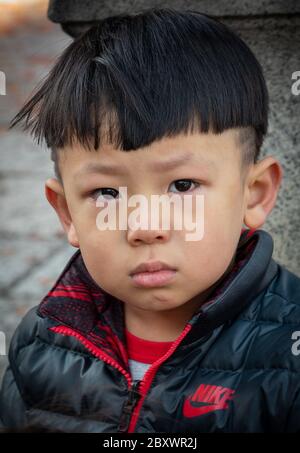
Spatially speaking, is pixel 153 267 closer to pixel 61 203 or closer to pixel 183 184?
pixel 183 184

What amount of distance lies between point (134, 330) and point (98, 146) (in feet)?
1.71

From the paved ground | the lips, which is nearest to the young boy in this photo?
the lips

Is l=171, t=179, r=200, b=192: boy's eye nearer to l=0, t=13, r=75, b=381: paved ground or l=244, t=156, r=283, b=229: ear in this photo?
l=244, t=156, r=283, b=229: ear

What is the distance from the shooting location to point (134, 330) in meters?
1.93

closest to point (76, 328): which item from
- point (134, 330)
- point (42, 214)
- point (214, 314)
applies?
point (134, 330)

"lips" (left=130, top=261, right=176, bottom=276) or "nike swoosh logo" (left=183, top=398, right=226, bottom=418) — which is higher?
"lips" (left=130, top=261, right=176, bottom=276)

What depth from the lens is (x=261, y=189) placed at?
1.86m

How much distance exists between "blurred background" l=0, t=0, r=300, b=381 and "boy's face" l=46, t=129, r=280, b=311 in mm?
431

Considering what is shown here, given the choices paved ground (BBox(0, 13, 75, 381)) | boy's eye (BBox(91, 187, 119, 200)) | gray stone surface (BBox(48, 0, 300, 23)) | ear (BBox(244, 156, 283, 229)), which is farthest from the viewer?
paved ground (BBox(0, 13, 75, 381))

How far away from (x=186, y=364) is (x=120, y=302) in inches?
11.9

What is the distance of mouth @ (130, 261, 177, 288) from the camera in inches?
64.4

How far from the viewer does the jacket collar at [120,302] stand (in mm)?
1734

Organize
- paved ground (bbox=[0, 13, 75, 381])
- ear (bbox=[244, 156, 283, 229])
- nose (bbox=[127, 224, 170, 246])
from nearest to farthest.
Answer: nose (bbox=[127, 224, 170, 246])
ear (bbox=[244, 156, 283, 229])
paved ground (bbox=[0, 13, 75, 381])

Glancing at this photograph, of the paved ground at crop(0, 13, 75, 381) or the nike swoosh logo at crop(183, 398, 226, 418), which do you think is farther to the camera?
the paved ground at crop(0, 13, 75, 381)
